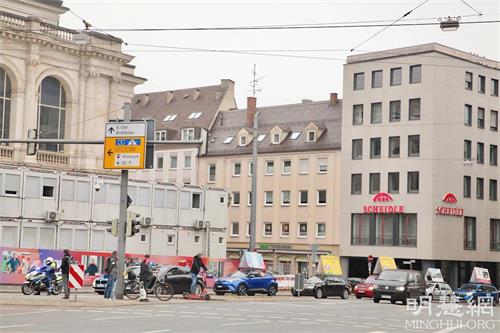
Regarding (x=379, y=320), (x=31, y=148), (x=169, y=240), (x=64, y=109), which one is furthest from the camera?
(x=64, y=109)

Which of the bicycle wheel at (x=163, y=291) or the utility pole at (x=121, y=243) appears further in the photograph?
the bicycle wheel at (x=163, y=291)


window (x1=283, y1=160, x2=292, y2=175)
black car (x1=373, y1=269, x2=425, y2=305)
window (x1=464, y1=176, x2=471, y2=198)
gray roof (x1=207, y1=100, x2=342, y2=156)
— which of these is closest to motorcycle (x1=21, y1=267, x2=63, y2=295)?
black car (x1=373, y1=269, x2=425, y2=305)

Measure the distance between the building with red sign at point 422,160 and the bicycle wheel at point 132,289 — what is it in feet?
132

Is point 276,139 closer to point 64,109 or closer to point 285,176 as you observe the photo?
point 285,176

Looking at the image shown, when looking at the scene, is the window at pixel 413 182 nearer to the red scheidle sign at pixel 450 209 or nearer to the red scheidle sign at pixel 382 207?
the red scheidle sign at pixel 382 207

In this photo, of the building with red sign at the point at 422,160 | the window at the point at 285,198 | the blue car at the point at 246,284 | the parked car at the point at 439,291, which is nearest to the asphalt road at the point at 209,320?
the blue car at the point at 246,284

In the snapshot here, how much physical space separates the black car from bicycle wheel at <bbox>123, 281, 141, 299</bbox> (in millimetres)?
11601

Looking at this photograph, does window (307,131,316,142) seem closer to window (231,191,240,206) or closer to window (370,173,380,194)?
window (370,173,380,194)

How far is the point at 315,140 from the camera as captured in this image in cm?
8181

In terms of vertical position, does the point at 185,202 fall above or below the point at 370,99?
below

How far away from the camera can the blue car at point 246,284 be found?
4416 centimetres

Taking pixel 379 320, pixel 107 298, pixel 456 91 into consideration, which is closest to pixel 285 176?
pixel 456 91

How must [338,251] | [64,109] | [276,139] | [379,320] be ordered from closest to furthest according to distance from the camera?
[379,320] < [64,109] < [338,251] < [276,139]

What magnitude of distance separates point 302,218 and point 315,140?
7.02 metres
